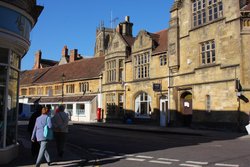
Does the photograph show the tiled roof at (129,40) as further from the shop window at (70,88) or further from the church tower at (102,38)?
the church tower at (102,38)

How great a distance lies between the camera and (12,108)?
1131 cm

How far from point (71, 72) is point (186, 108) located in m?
26.6

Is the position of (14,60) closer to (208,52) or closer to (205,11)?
(208,52)

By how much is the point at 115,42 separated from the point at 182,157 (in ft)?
96.5

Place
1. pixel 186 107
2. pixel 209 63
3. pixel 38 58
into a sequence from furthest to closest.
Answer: pixel 38 58 < pixel 186 107 < pixel 209 63

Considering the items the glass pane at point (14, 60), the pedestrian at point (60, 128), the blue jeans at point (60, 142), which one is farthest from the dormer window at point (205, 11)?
the glass pane at point (14, 60)

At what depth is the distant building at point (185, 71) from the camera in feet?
80.1

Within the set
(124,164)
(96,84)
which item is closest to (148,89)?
(96,84)

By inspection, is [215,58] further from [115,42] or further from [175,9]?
[115,42]

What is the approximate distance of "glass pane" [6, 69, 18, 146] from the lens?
10.7 metres

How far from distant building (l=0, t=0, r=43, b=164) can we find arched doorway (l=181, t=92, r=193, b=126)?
67.0 feet

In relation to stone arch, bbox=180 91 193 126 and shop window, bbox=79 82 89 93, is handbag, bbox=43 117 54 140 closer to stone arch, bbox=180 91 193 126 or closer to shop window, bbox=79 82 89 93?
stone arch, bbox=180 91 193 126

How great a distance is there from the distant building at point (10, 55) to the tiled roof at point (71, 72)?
106ft

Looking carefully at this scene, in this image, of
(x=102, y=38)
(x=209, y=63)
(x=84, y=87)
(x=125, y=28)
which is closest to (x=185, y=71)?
(x=209, y=63)
